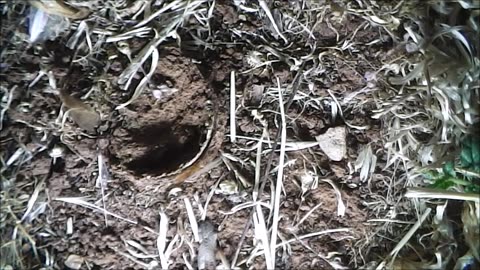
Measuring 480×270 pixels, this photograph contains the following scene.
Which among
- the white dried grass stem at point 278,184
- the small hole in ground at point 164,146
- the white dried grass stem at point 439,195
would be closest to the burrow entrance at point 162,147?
the small hole in ground at point 164,146

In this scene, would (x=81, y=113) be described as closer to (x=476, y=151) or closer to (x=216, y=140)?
(x=216, y=140)

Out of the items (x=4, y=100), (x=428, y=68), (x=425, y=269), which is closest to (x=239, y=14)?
(x=428, y=68)

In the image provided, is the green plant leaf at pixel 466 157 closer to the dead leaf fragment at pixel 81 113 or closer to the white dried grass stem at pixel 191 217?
the white dried grass stem at pixel 191 217

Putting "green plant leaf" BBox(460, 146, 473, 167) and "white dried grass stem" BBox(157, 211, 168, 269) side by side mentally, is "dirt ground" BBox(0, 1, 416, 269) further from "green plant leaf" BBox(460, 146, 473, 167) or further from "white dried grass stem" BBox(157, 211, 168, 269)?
"green plant leaf" BBox(460, 146, 473, 167)

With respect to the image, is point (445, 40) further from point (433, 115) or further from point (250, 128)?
point (250, 128)

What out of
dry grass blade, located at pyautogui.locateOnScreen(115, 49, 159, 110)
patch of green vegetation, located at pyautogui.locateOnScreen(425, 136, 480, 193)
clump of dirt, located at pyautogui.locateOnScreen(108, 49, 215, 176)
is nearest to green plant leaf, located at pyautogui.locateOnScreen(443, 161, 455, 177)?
patch of green vegetation, located at pyautogui.locateOnScreen(425, 136, 480, 193)

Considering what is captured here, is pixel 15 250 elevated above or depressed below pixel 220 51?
below

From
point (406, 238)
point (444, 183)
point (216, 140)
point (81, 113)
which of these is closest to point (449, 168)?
point (444, 183)
